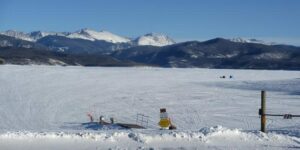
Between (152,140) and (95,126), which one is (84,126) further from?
(152,140)

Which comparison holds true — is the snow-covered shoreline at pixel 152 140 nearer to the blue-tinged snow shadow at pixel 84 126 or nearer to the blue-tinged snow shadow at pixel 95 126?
the blue-tinged snow shadow at pixel 95 126

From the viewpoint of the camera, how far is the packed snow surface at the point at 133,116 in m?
9.99

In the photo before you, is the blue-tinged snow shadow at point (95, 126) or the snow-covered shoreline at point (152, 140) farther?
the blue-tinged snow shadow at point (95, 126)

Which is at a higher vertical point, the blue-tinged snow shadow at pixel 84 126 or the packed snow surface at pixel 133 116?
the packed snow surface at pixel 133 116

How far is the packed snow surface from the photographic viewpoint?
9.99 metres

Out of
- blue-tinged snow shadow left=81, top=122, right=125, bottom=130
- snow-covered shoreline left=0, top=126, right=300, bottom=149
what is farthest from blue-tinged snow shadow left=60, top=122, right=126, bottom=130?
snow-covered shoreline left=0, top=126, right=300, bottom=149

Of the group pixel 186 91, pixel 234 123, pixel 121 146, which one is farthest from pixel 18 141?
pixel 186 91

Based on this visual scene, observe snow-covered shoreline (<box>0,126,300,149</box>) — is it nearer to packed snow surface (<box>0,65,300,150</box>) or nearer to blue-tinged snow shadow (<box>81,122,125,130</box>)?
packed snow surface (<box>0,65,300,150</box>)

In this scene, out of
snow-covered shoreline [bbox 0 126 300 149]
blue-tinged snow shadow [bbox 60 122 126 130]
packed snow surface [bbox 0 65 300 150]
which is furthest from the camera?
blue-tinged snow shadow [bbox 60 122 126 130]

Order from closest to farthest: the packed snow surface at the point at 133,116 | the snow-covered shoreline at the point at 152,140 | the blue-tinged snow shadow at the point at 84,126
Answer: the snow-covered shoreline at the point at 152,140 → the packed snow surface at the point at 133,116 → the blue-tinged snow shadow at the point at 84,126

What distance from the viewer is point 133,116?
2167 centimetres

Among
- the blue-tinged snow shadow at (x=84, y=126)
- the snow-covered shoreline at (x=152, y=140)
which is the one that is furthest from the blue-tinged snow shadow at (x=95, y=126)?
the snow-covered shoreline at (x=152, y=140)

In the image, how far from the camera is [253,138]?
34.3 ft

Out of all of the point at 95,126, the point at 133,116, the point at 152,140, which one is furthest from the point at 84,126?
the point at 152,140
